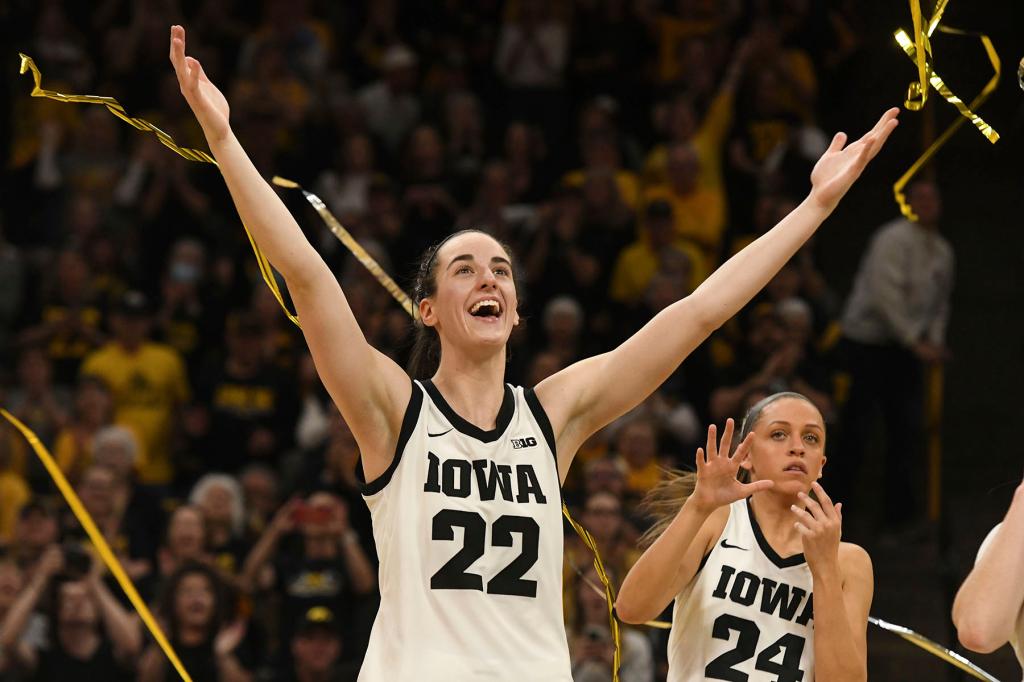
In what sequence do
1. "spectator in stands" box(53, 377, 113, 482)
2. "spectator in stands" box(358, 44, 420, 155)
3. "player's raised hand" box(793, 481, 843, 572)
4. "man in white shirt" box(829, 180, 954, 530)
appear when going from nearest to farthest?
"player's raised hand" box(793, 481, 843, 572) → "spectator in stands" box(53, 377, 113, 482) → "man in white shirt" box(829, 180, 954, 530) → "spectator in stands" box(358, 44, 420, 155)

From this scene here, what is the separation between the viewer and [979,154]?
35.3 ft

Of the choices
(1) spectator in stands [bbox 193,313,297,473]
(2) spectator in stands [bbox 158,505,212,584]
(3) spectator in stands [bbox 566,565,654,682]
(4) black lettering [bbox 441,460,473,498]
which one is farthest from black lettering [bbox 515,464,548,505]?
(1) spectator in stands [bbox 193,313,297,473]

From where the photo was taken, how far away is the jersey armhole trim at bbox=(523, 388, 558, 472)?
375 centimetres

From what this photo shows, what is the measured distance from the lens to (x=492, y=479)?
3.60 meters

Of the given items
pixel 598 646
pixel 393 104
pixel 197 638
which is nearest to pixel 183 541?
pixel 197 638

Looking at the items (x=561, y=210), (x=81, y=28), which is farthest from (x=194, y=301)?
(x=81, y=28)

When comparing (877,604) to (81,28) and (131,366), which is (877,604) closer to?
(131,366)

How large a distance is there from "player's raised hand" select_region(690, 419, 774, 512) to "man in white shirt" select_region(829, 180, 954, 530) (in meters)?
4.90

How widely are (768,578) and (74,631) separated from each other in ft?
13.4

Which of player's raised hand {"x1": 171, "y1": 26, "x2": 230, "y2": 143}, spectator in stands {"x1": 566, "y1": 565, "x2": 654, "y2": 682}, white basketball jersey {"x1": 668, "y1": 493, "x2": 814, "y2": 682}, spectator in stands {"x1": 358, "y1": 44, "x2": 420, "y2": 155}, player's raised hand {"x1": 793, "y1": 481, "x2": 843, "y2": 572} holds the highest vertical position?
spectator in stands {"x1": 358, "y1": 44, "x2": 420, "y2": 155}

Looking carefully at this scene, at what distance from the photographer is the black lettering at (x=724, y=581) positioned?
4.21m

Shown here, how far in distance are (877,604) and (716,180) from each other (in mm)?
2876

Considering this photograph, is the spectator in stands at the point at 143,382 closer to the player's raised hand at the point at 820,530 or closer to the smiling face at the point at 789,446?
the smiling face at the point at 789,446

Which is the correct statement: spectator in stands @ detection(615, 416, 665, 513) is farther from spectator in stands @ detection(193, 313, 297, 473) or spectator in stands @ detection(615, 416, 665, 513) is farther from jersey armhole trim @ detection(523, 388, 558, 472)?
jersey armhole trim @ detection(523, 388, 558, 472)
